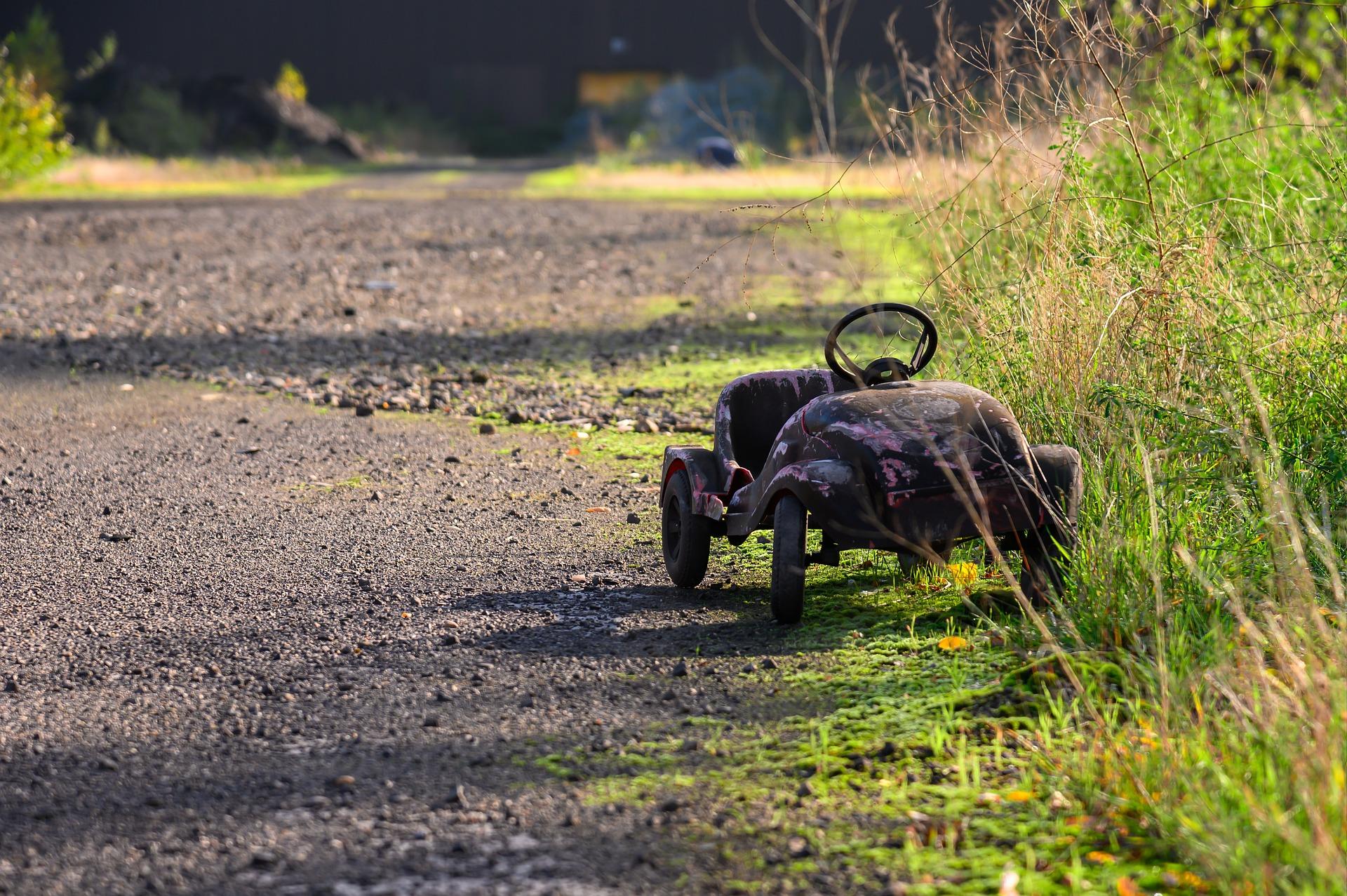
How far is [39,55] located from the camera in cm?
3572

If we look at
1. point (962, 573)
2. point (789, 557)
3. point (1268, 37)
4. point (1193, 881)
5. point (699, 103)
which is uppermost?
point (699, 103)

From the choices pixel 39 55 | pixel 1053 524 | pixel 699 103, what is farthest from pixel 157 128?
pixel 1053 524

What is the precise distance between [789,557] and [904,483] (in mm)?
394

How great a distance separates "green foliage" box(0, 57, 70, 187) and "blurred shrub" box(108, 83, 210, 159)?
15.8 metres

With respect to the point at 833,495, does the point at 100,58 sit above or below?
above

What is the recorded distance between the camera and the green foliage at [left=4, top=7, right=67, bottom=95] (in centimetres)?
3381

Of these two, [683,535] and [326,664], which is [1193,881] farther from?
[326,664]

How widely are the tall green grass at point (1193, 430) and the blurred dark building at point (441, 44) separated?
1629 inches

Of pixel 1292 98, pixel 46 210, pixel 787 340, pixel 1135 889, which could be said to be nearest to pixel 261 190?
pixel 46 210

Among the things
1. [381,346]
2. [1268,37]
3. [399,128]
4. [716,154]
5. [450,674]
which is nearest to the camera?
[450,674]

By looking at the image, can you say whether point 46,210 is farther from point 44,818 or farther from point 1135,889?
point 1135,889

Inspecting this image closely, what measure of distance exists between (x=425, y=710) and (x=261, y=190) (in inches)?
920

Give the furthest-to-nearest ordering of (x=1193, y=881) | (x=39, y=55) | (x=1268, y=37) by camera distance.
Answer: (x=39, y=55) → (x=1268, y=37) → (x=1193, y=881)

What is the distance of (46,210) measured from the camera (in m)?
18.7
